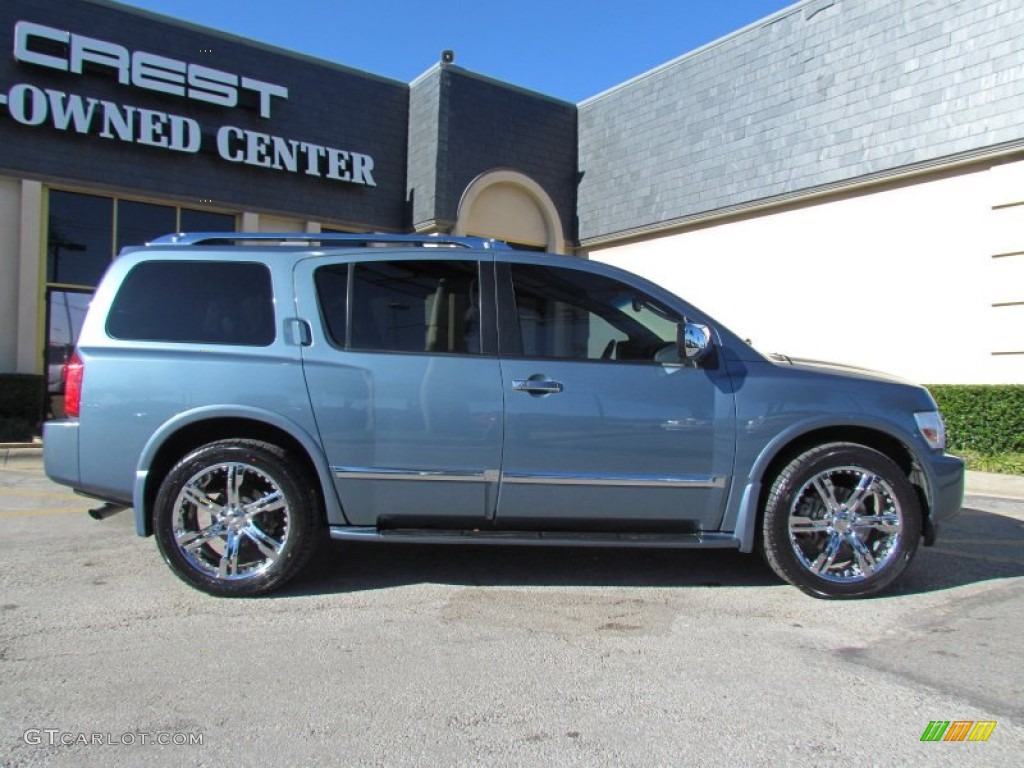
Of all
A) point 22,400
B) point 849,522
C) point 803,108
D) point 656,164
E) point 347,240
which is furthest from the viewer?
point 656,164

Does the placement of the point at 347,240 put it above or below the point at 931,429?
above

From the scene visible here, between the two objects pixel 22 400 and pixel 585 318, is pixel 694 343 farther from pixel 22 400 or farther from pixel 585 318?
pixel 22 400

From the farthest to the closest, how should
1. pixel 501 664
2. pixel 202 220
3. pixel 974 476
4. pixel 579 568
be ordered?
1. pixel 202 220
2. pixel 974 476
3. pixel 579 568
4. pixel 501 664

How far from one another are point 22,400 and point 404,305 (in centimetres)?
889

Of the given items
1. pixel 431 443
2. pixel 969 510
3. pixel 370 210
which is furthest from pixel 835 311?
pixel 431 443

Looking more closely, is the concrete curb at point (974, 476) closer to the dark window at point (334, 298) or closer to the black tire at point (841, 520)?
the black tire at point (841, 520)

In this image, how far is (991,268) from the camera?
1027 centimetres

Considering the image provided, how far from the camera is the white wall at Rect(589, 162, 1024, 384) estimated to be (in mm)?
10234

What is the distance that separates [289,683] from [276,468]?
1.31 meters

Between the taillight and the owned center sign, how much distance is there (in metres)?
8.50

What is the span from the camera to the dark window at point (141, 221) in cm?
1178

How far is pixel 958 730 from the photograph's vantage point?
9.43ft

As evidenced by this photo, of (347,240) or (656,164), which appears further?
(656,164)

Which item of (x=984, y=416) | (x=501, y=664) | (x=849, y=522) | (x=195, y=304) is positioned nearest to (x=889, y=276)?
(x=984, y=416)
